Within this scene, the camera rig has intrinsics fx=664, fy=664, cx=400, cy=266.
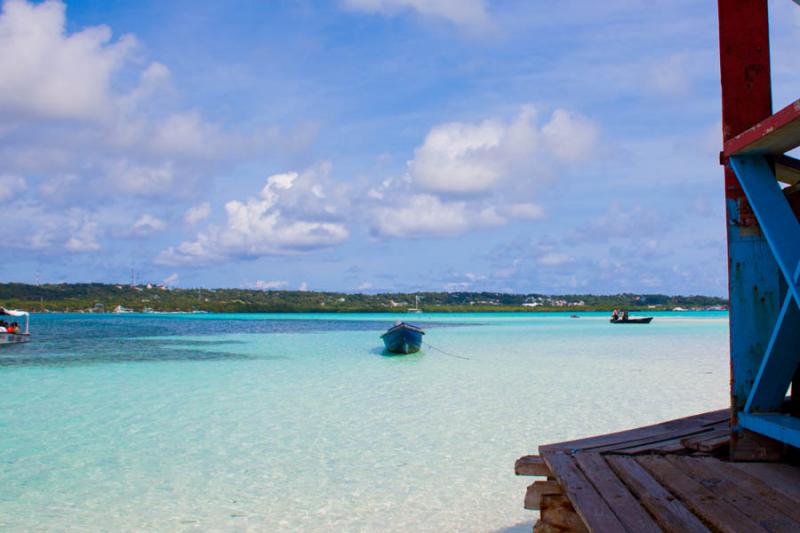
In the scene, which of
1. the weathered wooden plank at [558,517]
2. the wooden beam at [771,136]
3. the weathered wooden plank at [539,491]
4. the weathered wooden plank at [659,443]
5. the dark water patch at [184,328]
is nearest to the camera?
the wooden beam at [771,136]

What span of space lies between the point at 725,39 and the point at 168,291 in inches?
6364

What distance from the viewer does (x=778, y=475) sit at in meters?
3.04

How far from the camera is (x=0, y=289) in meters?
109

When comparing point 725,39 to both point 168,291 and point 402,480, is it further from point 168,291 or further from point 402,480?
point 168,291

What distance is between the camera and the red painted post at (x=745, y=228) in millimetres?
3254

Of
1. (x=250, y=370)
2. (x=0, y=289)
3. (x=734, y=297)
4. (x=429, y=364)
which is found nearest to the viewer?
(x=734, y=297)

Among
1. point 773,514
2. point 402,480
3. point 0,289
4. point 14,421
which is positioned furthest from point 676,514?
point 0,289

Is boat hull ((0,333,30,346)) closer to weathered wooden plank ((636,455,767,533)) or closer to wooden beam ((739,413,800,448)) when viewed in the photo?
weathered wooden plank ((636,455,767,533))

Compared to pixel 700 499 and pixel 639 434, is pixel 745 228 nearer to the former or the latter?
pixel 700 499

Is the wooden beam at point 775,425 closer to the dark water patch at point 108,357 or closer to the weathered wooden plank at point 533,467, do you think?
the weathered wooden plank at point 533,467

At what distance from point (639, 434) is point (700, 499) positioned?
1447 mm

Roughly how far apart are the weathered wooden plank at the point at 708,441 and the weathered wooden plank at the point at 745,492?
16cm

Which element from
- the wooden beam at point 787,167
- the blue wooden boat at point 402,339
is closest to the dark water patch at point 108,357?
the blue wooden boat at point 402,339

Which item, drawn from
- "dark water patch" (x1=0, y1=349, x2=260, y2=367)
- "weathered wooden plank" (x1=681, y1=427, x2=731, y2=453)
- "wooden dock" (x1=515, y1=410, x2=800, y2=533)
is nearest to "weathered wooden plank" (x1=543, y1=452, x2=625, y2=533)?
"wooden dock" (x1=515, y1=410, x2=800, y2=533)
